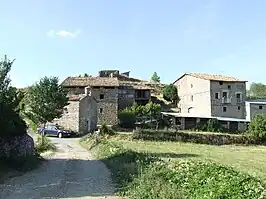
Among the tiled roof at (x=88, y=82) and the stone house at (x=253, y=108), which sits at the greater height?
the tiled roof at (x=88, y=82)

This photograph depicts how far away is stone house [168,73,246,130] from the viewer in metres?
66.2

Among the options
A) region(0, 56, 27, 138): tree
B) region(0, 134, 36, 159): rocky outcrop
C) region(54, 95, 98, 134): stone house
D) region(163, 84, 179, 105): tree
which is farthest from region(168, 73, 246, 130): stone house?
region(0, 56, 27, 138): tree

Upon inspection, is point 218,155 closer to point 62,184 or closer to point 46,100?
point 46,100

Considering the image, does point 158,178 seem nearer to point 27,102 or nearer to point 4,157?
point 4,157

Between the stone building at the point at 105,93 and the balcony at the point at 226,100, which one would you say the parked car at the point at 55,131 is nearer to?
the stone building at the point at 105,93

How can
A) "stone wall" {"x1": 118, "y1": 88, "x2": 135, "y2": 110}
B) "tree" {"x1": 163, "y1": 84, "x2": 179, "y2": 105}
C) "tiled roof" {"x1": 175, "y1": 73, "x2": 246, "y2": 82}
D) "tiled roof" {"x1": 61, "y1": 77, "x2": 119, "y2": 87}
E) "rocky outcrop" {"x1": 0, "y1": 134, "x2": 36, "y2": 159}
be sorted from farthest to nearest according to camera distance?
"tree" {"x1": 163, "y1": 84, "x2": 179, "y2": 105} → "stone wall" {"x1": 118, "y1": 88, "x2": 135, "y2": 110} → "tiled roof" {"x1": 175, "y1": 73, "x2": 246, "y2": 82} → "tiled roof" {"x1": 61, "y1": 77, "x2": 119, "y2": 87} → "rocky outcrop" {"x1": 0, "y1": 134, "x2": 36, "y2": 159}

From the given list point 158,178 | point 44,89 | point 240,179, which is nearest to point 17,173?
point 158,178

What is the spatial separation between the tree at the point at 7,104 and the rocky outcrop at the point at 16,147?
44cm

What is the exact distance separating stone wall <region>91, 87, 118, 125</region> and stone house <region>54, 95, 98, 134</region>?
19.2 feet

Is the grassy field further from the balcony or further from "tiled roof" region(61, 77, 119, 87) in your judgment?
"tiled roof" region(61, 77, 119, 87)

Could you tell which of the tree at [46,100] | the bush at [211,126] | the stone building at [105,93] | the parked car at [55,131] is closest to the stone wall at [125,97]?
the stone building at [105,93]

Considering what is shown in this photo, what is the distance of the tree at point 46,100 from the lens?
3919 cm

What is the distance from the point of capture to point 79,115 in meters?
56.2

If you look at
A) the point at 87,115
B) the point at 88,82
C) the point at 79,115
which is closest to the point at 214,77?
the point at 88,82
